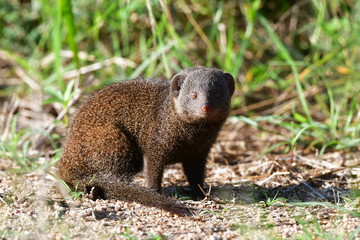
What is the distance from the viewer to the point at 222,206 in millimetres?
3143

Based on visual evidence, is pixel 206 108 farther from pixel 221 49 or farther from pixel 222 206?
pixel 221 49

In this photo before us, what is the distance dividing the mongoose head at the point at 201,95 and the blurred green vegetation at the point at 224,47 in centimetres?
146

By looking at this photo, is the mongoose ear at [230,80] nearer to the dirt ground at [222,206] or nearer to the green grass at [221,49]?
the dirt ground at [222,206]

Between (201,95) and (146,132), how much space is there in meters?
0.48

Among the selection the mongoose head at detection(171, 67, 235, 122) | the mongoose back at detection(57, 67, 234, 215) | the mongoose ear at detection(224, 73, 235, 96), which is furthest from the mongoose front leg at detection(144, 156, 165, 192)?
the mongoose ear at detection(224, 73, 235, 96)

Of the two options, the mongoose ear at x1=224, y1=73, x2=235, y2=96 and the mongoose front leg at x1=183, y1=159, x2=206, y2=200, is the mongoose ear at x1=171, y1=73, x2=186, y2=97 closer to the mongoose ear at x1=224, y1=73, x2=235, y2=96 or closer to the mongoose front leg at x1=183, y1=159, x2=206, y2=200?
the mongoose ear at x1=224, y1=73, x2=235, y2=96

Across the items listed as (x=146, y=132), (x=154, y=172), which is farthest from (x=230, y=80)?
(x=154, y=172)

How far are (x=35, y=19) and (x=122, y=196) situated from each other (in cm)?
391

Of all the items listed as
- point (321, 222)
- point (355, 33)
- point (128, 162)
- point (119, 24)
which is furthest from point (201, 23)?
point (321, 222)

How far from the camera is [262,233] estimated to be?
2520mm

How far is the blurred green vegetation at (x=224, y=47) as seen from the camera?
5.27 m

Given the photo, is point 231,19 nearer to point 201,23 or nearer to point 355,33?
point 201,23

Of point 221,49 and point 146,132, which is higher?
point 221,49

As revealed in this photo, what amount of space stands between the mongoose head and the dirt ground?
1.64 ft
